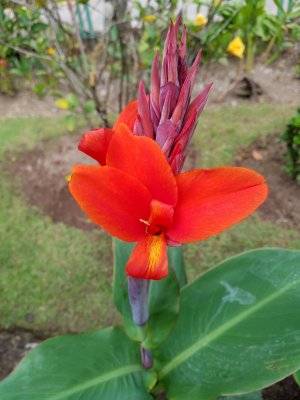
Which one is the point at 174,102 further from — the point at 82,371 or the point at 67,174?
the point at 67,174

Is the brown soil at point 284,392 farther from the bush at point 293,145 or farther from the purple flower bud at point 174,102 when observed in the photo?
the purple flower bud at point 174,102

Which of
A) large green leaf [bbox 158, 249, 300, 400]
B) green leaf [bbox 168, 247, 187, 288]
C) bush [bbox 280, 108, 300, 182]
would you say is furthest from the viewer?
bush [bbox 280, 108, 300, 182]

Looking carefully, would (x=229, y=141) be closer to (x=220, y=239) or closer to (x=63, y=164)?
(x=220, y=239)

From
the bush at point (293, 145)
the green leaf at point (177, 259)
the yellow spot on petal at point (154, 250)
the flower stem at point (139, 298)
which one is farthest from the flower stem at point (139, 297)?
the bush at point (293, 145)

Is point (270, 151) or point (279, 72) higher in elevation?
point (279, 72)

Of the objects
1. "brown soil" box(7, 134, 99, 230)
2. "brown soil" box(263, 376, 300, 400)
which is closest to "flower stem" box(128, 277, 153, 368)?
"brown soil" box(263, 376, 300, 400)

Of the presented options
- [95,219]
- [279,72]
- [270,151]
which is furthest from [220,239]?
[279,72]

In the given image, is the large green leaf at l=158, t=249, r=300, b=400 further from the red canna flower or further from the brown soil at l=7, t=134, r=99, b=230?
the brown soil at l=7, t=134, r=99, b=230
